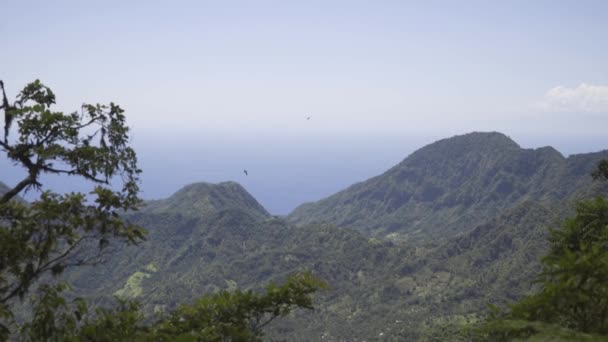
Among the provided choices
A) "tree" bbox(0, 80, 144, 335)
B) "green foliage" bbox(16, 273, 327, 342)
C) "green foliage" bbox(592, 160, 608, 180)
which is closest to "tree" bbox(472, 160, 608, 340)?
"green foliage" bbox(16, 273, 327, 342)

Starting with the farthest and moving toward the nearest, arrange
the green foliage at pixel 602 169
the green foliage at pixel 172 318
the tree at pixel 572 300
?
the green foliage at pixel 602 169
the green foliage at pixel 172 318
the tree at pixel 572 300

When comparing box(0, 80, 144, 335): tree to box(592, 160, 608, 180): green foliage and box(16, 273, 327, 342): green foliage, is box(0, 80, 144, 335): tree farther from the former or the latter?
box(592, 160, 608, 180): green foliage

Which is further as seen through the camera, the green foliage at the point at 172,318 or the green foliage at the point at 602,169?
the green foliage at the point at 602,169

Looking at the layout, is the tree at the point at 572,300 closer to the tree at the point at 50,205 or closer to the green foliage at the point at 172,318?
the green foliage at the point at 172,318

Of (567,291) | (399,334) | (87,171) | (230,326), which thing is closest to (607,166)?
(567,291)

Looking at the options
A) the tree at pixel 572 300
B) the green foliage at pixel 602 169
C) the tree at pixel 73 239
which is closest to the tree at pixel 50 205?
the tree at pixel 73 239

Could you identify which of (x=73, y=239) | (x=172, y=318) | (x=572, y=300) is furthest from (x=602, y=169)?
(x=73, y=239)
